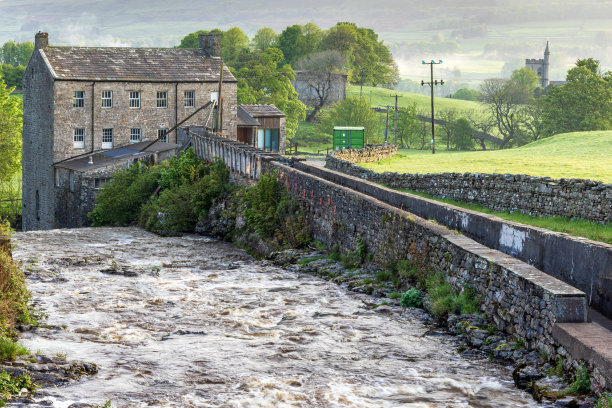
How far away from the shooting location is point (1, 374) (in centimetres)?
1241

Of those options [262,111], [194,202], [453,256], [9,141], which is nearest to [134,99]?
[262,111]

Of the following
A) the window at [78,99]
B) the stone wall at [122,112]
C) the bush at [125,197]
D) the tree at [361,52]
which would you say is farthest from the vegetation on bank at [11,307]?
the tree at [361,52]

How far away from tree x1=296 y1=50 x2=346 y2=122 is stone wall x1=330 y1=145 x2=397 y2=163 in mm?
73226

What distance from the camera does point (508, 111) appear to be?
116562mm

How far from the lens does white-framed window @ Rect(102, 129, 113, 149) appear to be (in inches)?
2288

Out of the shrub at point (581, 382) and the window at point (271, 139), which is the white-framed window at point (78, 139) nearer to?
the window at point (271, 139)

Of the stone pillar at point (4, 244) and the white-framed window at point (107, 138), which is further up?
the white-framed window at point (107, 138)

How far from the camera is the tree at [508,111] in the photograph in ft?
354

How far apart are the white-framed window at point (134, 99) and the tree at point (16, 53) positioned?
120490 mm

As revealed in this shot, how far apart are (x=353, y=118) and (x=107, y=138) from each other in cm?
5747

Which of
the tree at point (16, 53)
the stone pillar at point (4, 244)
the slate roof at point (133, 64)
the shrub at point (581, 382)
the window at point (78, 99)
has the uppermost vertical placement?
the tree at point (16, 53)

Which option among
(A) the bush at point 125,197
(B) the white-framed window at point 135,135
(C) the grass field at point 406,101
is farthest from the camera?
(C) the grass field at point 406,101

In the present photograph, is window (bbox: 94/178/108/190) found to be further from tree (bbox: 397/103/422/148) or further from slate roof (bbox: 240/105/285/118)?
tree (bbox: 397/103/422/148)

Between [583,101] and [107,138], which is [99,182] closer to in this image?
[107,138]
